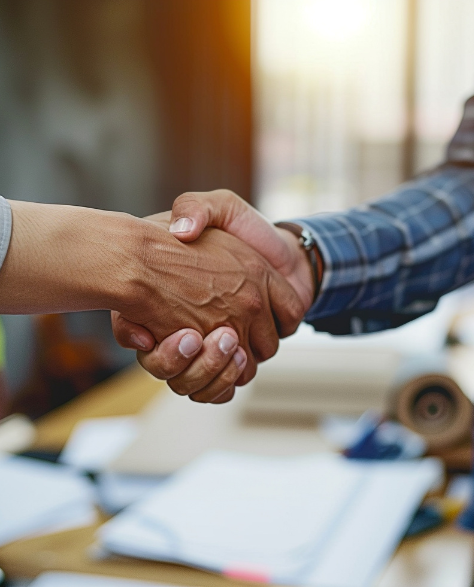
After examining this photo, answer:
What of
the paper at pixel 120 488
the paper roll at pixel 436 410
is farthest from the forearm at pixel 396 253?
the paper at pixel 120 488

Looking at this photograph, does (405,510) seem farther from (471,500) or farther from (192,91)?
(192,91)

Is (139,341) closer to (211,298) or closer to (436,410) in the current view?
(211,298)

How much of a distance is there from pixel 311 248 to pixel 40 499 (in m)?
0.46

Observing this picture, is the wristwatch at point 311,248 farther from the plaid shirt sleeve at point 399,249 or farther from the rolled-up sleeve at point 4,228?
the rolled-up sleeve at point 4,228

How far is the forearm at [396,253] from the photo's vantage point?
866 mm

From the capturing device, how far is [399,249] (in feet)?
3.09

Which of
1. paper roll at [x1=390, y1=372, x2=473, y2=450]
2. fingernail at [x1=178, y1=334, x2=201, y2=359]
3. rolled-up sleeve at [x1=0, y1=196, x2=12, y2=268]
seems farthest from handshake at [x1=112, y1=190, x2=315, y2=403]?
paper roll at [x1=390, y1=372, x2=473, y2=450]

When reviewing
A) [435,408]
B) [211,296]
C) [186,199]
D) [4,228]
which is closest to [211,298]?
[211,296]

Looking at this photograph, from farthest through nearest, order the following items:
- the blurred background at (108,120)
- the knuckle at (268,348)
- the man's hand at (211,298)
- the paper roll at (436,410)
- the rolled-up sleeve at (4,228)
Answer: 1. the blurred background at (108,120)
2. the paper roll at (436,410)
3. the knuckle at (268,348)
4. the man's hand at (211,298)
5. the rolled-up sleeve at (4,228)

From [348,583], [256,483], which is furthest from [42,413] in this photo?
[348,583]

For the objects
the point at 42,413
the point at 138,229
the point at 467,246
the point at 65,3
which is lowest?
the point at 42,413

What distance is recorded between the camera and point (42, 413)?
52.6 inches

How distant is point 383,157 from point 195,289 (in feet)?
11.8

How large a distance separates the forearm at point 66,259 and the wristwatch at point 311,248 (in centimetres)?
26
